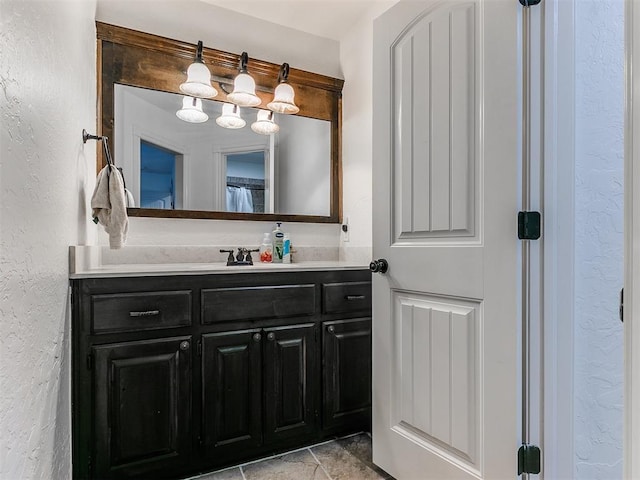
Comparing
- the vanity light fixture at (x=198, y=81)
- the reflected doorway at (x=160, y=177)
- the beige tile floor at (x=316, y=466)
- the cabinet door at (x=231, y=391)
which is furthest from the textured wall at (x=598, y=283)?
the reflected doorway at (x=160, y=177)

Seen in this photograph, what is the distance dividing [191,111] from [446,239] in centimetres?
162

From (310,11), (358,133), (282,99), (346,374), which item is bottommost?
(346,374)

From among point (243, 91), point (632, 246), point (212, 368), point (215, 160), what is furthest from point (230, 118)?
point (632, 246)

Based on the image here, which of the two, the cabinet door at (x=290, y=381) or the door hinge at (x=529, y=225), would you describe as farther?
the cabinet door at (x=290, y=381)

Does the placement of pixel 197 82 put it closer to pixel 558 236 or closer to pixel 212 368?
pixel 212 368

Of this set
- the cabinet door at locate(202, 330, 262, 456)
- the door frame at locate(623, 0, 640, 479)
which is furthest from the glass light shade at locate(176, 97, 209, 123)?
the door frame at locate(623, 0, 640, 479)

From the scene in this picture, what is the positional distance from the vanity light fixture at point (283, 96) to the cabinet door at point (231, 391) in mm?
1406

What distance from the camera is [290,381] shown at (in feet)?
5.77

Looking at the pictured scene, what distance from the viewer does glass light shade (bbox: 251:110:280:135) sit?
232 cm

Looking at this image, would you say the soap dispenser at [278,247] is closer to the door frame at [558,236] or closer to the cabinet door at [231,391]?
the cabinet door at [231,391]

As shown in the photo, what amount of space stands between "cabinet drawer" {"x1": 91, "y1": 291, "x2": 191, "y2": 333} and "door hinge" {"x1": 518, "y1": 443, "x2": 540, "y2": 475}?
129 cm

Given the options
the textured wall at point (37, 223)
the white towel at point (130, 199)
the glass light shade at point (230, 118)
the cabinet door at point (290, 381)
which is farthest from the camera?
the glass light shade at point (230, 118)

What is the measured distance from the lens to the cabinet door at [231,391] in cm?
160

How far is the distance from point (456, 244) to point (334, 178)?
4.39 feet
